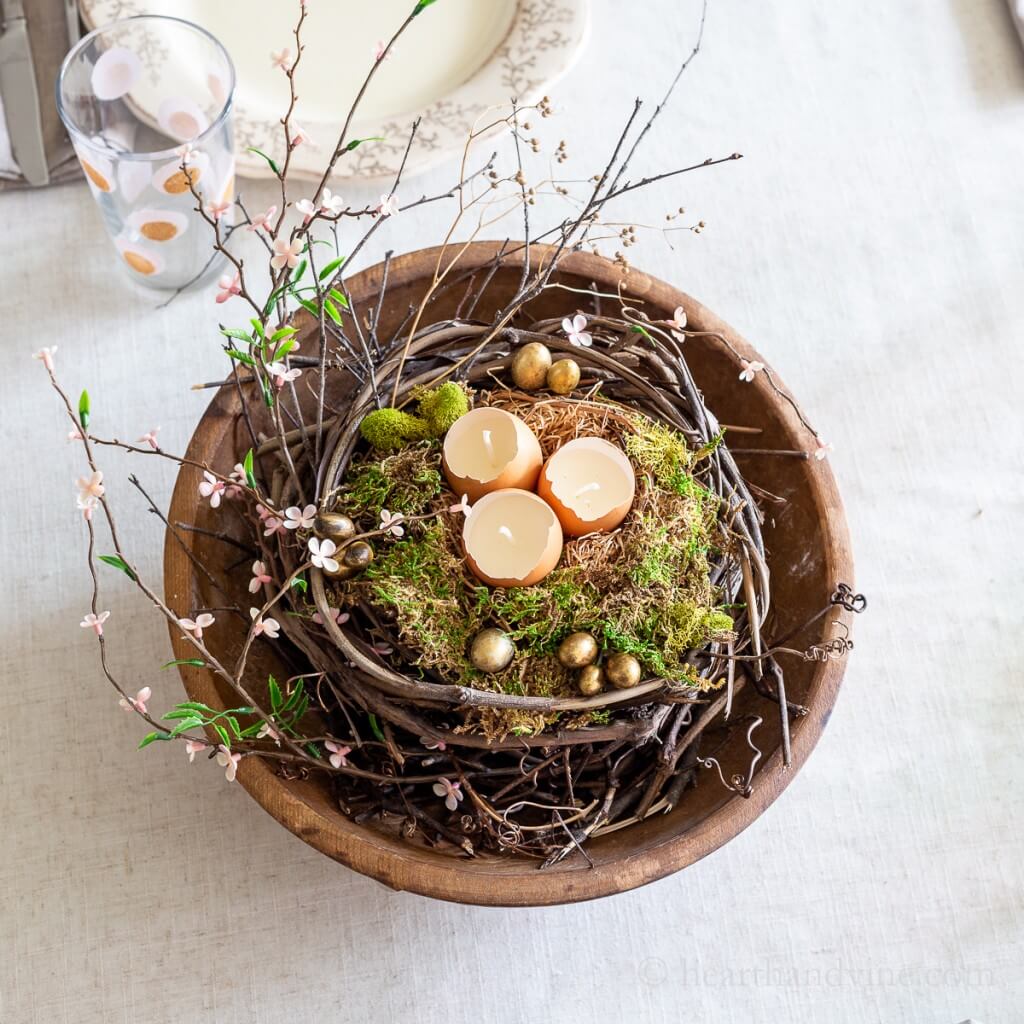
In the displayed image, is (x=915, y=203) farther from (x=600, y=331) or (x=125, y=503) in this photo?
(x=125, y=503)

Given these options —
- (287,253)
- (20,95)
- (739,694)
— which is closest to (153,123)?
(20,95)

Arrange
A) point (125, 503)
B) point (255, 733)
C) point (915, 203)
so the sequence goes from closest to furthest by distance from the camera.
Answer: point (255, 733), point (125, 503), point (915, 203)

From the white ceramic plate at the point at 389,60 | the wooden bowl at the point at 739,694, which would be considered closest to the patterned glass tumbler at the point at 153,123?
the white ceramic plate at the point at 389,60

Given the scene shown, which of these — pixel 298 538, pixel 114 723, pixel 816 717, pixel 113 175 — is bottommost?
pixel 114 723

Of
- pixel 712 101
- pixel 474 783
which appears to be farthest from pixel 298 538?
pixel 712 101

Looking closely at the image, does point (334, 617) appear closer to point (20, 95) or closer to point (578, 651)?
point (578, 651)

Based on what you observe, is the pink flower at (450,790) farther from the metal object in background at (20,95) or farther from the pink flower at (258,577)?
the metal object in background at (20,95)
